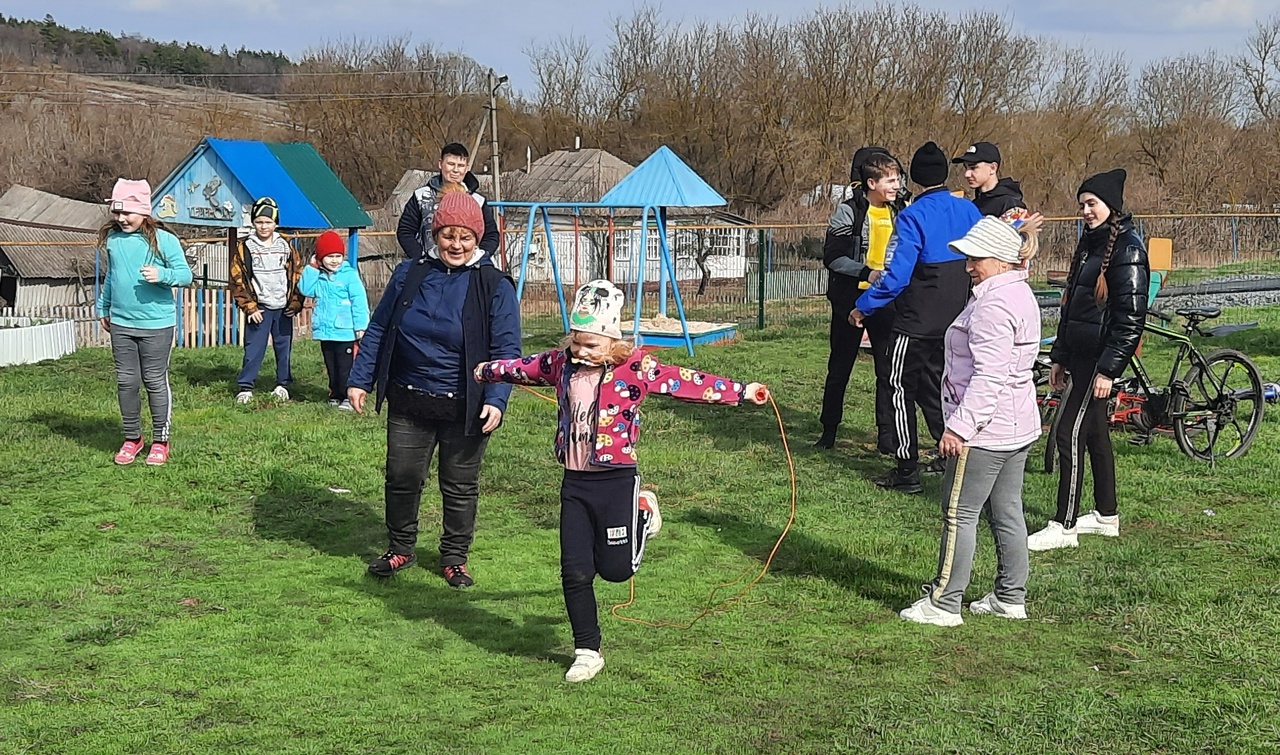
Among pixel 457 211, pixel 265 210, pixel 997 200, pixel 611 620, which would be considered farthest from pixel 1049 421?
pixel 265 210

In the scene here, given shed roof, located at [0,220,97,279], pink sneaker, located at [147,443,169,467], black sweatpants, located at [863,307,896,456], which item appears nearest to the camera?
black sweatpants, located at [863,307,896,456]

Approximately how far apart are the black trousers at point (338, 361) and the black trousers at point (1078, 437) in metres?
6.46

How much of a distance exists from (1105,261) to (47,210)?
39931 mm

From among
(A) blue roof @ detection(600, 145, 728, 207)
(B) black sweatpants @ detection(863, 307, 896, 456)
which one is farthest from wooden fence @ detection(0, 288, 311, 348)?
(B) black sweatpants @ detection(863, 307, 896, 456)

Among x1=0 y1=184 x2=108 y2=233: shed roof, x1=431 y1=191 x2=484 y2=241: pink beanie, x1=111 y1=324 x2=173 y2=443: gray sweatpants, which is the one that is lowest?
x1=111 y1=324 x2=173 y2=443: gray sweatpants

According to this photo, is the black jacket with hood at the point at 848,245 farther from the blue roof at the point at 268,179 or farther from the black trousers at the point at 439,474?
the blue roof at the point at 268,179

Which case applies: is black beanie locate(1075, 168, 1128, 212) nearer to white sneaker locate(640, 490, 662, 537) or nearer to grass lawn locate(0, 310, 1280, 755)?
grass lawn locate(0, 310, 1280, 755)

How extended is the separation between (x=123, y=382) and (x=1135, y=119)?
46.4m

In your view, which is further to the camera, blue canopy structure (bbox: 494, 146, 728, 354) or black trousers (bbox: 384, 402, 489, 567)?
blue canopy structure (bbox: 494, 146, 728, 354)

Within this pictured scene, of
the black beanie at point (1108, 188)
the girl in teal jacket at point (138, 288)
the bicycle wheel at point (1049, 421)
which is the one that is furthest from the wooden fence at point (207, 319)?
the black beanie at point (1108, 188)

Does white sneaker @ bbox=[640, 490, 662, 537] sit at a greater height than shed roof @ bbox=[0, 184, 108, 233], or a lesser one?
lesser

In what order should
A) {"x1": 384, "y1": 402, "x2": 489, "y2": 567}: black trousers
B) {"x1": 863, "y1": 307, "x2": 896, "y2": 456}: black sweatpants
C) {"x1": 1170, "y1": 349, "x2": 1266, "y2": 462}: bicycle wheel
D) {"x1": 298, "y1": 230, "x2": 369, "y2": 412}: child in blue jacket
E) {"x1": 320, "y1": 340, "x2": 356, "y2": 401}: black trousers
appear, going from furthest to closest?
{"x1": 320, "y1": 340, "x2": 356, "y2": 401}: black trousers
{"x1": 298, "y1": 230, "x2": 369, "y2": 412}: child in blue jacket
{"x1": 1170, "y1": 349, "x2": 1266, "y2": 462}: bicycle wheel
{"x1": 863, "y1": 307, "x2": 896, "y2": 456}: black sweatpants
{"x1": 384, "y1": 402, "x2": 489, "y2": 567}: black trousers

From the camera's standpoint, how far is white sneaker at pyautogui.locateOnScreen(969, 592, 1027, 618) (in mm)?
5582

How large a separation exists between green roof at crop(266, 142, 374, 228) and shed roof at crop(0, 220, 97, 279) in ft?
61.9
